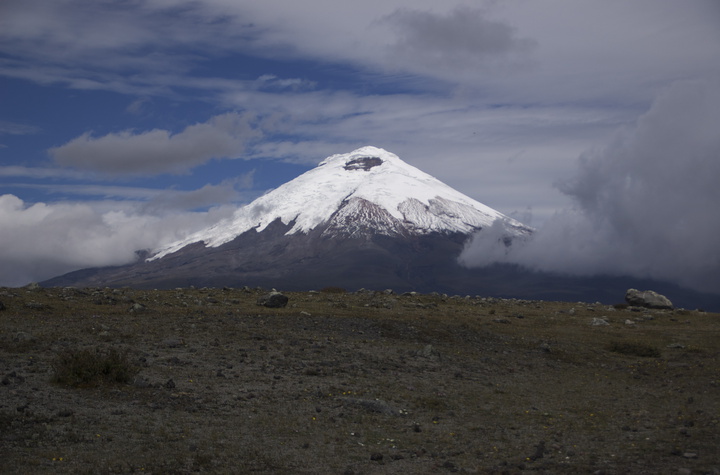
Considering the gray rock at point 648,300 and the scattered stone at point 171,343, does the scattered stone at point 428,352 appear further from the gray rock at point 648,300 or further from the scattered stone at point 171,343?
the gray rock at point 648,300

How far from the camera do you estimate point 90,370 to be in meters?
15.1

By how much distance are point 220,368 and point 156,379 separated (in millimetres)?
2116

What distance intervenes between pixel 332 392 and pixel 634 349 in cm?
1619

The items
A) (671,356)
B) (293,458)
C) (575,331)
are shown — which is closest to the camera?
(293,458)

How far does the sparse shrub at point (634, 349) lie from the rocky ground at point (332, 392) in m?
0.07

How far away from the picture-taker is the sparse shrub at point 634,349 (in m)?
25.5

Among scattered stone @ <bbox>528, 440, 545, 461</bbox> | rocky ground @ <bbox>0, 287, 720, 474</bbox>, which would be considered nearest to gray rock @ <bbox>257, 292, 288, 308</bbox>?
rocky ground @ <bbox>0, 287, 720, 474</bbox>

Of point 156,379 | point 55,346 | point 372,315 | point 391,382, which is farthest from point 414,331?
point 55,346

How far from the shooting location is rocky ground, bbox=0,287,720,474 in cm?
1141

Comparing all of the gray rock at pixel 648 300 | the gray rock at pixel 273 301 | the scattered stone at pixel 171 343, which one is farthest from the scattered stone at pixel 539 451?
the gray rock at pixel 648 300

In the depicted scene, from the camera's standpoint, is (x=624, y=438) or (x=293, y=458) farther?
(x=624, y=438)

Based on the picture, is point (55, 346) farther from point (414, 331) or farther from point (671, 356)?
point (671, 356)

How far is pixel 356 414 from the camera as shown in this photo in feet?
47.9

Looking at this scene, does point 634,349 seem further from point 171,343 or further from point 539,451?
point 171,343
